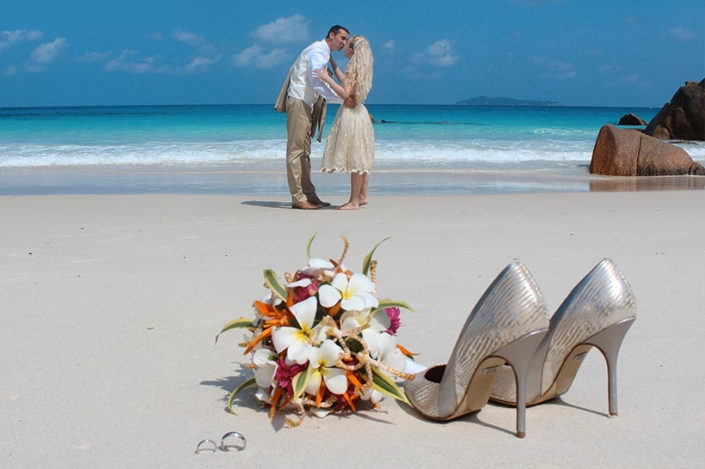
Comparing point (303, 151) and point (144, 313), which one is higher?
point (303, 151)

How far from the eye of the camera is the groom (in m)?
7.69

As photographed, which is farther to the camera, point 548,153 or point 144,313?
point 548,153

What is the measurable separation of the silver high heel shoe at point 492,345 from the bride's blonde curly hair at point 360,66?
18.3ft

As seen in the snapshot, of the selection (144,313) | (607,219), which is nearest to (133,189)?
(607,219)

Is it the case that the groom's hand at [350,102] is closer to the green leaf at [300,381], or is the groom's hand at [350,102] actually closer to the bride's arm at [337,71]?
the bride's arm at [337,71]

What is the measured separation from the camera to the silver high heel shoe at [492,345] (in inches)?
83.4

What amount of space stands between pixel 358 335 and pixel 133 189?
8.54m

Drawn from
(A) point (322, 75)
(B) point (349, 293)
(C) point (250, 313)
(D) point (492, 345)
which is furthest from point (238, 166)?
(D) point (492, 345)

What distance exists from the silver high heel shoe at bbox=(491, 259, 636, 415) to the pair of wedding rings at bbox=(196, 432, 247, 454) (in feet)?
2.81

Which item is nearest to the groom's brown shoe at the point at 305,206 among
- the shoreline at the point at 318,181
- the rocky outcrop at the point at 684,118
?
the shoreline at the point at 318,181

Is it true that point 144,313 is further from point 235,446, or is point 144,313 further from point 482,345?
point 482,345

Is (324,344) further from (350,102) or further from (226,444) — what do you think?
(350,102)

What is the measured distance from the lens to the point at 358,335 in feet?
7.74

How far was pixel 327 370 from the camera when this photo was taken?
7.63 ft
